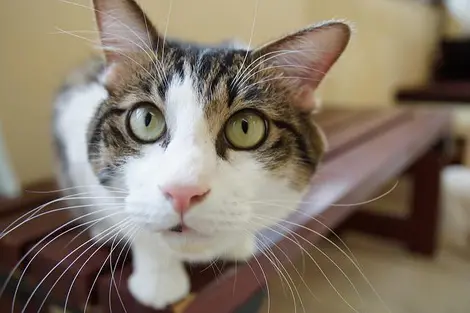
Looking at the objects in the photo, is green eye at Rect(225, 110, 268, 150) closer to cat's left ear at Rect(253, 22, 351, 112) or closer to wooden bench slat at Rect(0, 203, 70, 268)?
cat's left ear at Rect(253, 22, 351, 112)

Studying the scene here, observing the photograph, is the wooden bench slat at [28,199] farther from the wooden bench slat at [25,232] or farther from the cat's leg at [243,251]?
the cat's leg at [243,251]

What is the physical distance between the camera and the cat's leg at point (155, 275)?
43 cm

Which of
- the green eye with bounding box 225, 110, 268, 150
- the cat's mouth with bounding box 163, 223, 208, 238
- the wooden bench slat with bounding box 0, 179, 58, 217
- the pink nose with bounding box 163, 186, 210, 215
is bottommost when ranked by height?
the wooden bench slat with bounding box 0, 179, 58, 217

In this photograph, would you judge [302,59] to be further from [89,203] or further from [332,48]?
[89,203]

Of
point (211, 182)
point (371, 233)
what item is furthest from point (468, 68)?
point (211, 182)

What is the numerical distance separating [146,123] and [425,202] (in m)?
1.08

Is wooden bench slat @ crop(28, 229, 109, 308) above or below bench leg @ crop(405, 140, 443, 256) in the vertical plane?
above

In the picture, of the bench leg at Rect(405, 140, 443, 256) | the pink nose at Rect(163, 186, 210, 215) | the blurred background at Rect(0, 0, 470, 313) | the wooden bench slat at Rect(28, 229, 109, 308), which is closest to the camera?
the pink nose at Rect(163, 186, 210, 215)

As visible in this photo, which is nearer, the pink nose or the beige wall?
the pink nose

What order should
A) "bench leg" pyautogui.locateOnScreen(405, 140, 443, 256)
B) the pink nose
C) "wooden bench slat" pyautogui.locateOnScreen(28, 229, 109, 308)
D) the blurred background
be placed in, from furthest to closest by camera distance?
"bench leg" pyautogui.locateOnScreen(405, 140, 443, 256), the blurred background, "wooden bench slat" pyautogui.locateOnScreen(28, 229, 109, 308), the pink nose

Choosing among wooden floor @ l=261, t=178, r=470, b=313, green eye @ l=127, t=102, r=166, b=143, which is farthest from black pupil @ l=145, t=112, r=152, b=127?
wooden floor @ l=261, t=178, r=470, b=313

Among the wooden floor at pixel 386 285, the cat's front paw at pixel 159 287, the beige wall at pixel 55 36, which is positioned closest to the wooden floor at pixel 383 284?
the wooden floor at pixel 386 285

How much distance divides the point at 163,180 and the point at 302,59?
7.5 inches

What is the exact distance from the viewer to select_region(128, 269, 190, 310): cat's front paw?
431 millimetres
